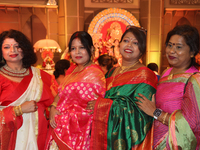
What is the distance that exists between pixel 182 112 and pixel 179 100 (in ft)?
0.33

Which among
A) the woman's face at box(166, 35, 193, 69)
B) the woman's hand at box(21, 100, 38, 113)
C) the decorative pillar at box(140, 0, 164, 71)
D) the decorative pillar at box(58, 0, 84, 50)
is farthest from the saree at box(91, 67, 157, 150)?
the decorative pillar at box(140, 0, 164, 71)

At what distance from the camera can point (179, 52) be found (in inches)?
59.6

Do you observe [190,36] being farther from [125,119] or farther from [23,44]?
[23,44]

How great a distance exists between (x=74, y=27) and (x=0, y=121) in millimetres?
4977

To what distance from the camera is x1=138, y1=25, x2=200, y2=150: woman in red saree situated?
4.58ft

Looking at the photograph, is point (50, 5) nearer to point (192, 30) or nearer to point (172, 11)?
point (172, 11)

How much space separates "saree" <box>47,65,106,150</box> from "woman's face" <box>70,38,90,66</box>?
89 millimetres

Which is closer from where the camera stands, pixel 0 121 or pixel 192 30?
pixel 192 30

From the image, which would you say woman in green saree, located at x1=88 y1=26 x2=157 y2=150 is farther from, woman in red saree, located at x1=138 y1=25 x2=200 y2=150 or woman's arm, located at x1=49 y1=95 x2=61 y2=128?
woman's arm, located at x1=49 y1=95 x2=61 y2=128

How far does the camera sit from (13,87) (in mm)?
1703

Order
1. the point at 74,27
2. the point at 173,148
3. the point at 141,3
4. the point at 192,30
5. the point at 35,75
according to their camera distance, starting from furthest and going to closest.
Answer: the point at 141,3, the point at 74,27, the point at 35,75, the point at 192,30, the point at 173,148

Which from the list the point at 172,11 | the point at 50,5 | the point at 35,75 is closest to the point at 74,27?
the point at 50,5

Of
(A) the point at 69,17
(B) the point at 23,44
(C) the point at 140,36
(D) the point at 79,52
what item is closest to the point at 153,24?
(A) the point at 69,17

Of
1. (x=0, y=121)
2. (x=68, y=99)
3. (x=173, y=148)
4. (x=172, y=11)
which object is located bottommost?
(x=173, y=148)
